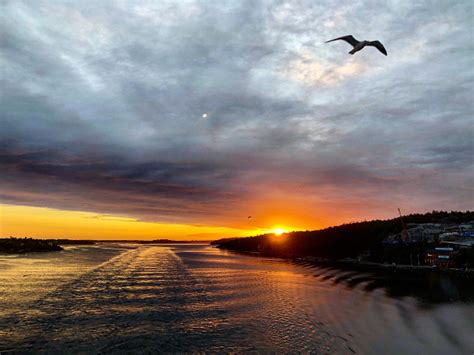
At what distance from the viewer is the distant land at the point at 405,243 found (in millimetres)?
59438

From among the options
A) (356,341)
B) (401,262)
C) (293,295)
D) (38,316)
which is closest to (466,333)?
(356,341)

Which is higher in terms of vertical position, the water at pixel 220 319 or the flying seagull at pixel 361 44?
the flying seagull at pixel 361 44

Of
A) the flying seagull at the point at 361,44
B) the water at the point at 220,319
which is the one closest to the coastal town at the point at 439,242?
the water at the point at 220,319

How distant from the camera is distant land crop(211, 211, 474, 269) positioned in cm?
5944

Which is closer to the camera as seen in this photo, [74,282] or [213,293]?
[213,293]

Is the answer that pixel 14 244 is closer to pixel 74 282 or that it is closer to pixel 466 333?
pixel 74 282

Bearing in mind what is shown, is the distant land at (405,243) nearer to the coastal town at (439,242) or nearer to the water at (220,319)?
the coastal town at (439,242)

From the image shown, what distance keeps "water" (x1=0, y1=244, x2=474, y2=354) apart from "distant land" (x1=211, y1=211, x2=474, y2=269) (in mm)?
30255

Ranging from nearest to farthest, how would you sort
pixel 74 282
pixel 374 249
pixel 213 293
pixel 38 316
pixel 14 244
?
pixel 38 316
pixel 213 293
pixel 74 282
pixel 374 249
pixel 14 244

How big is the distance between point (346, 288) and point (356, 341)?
871 inches

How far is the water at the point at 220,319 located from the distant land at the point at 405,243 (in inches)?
1191

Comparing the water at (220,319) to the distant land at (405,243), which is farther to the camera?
the distant land at (405,243)

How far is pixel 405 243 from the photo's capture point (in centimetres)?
7238

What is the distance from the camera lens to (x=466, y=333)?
2047cm
